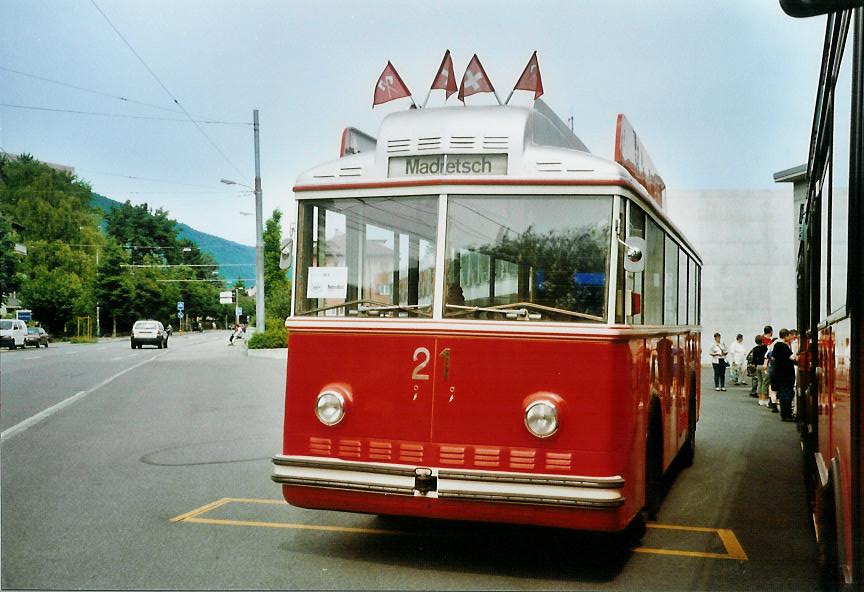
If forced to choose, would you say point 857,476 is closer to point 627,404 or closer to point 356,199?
point 627,404

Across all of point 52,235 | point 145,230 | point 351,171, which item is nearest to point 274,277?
point 52,235

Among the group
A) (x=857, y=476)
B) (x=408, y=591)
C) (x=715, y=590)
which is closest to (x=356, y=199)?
(x=408, y=591)

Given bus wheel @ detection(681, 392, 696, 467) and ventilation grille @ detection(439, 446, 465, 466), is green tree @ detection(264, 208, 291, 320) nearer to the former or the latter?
bus wheel @ detection(681, 392, 696, 467)

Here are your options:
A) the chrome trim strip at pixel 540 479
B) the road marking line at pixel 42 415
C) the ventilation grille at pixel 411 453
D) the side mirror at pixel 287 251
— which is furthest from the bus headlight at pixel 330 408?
the road marking line at pixel 42 415

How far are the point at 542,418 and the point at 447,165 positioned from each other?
5.98ft

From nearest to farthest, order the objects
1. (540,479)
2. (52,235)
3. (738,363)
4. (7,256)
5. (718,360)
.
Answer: (540,479), (718,360), (738,363), (7,256), (52,235)

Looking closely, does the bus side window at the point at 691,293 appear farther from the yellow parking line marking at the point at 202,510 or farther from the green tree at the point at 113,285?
the green tree at the point at 113,285

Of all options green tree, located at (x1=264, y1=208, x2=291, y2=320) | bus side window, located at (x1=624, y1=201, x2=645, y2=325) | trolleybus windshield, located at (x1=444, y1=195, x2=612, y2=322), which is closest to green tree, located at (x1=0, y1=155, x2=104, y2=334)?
green tree, located at (x1=264, y1=208, x2=291, y2=320)

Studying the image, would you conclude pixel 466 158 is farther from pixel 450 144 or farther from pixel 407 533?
pixel 407 533

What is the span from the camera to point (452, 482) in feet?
18.9

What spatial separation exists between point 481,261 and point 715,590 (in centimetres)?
257

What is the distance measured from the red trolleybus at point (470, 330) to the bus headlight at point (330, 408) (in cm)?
1

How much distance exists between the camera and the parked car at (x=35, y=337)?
4990cm

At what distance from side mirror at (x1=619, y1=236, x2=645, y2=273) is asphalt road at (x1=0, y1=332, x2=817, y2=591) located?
6.66 feet
